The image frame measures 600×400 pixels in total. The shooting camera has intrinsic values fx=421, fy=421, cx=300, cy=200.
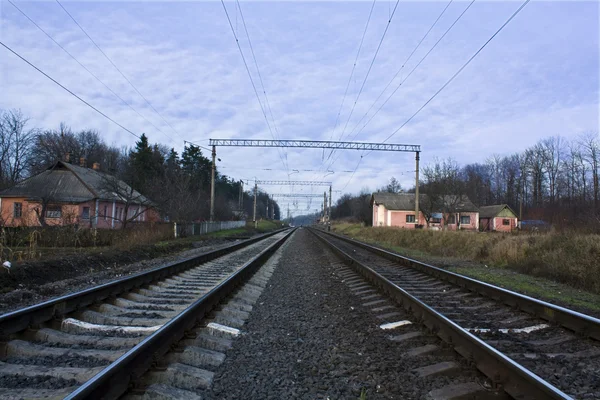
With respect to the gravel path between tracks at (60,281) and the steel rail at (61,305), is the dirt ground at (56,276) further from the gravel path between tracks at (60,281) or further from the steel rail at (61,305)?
the steel rail at (61,305)

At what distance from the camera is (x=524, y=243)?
1494 cm

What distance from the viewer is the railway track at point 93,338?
3.43 meters

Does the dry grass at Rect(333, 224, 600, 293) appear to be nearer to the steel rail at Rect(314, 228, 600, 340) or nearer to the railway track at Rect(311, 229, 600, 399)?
the steel rail at Rect(314, 228, 600, 340)

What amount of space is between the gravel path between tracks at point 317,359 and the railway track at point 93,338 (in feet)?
2.32

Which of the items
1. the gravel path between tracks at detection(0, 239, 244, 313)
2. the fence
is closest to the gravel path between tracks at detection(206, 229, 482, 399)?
the gravel path between tracks at detection(0, 239, 244, 313)

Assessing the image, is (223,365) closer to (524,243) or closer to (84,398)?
(84,398)

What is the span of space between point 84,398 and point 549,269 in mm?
12686

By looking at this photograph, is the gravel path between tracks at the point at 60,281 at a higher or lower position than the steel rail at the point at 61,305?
lower

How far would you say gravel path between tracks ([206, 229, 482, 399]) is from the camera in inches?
151

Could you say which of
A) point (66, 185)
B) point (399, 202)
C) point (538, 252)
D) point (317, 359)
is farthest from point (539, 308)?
point (399, 202)

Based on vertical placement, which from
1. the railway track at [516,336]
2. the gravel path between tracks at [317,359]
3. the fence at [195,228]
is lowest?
the gravel path between tracks at [317,359]

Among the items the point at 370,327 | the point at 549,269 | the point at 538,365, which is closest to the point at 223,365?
the point at 370,327

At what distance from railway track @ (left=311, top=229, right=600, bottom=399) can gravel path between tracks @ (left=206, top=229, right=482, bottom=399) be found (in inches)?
19.8

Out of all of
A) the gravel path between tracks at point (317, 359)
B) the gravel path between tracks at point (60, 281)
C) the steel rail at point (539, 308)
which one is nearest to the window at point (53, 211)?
the gravel path between tracks at point (60, 281)
